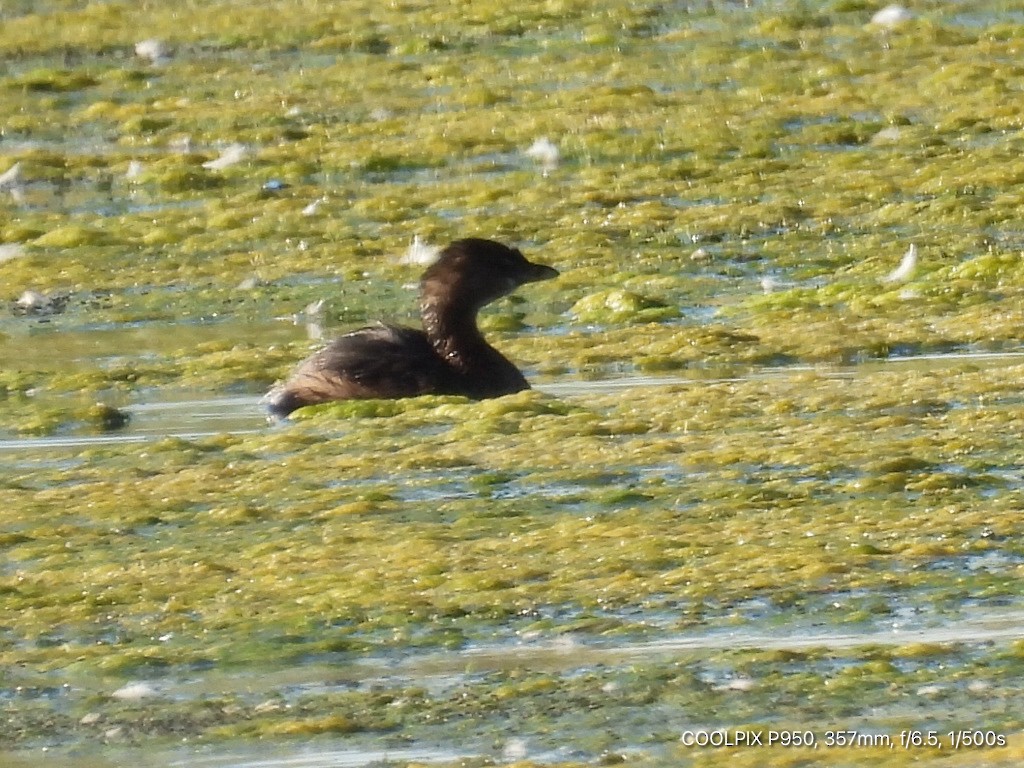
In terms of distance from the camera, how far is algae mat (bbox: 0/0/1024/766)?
523cm

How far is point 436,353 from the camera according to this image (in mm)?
10031

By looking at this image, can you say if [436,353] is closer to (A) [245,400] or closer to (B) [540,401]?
(A) [245,400]

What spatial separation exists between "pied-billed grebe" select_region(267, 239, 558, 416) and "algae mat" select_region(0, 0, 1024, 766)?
286mm

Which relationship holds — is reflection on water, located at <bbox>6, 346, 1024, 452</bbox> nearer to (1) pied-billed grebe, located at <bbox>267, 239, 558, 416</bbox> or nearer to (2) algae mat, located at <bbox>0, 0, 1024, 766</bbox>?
(2) algae mat, located at <bbox>0, 0, 1024, 766</bbox>

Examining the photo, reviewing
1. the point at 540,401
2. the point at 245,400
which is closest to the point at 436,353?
the point at 245,400

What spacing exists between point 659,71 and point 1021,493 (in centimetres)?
1011

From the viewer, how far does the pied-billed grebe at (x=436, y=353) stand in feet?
31.0

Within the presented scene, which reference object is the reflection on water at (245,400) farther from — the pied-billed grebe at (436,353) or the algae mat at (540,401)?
the pied-billed grebe at (436,353)

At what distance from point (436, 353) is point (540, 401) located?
51.2 inches

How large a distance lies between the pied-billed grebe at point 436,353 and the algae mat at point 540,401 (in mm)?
286

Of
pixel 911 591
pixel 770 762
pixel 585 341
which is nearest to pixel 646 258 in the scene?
pixel 585 341

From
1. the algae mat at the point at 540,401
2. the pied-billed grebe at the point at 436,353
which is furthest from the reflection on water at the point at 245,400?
the pied-billed grebe at the point at 436,353

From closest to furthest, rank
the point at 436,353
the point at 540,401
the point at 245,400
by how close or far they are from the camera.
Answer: the point at 540,401, the point at 245,400, the point at 436,353

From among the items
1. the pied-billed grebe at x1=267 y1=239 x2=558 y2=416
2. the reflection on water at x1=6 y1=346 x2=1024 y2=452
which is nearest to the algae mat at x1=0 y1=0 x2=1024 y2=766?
the reflection on water at x1=6 y1=346 x2=1024 y2=452
